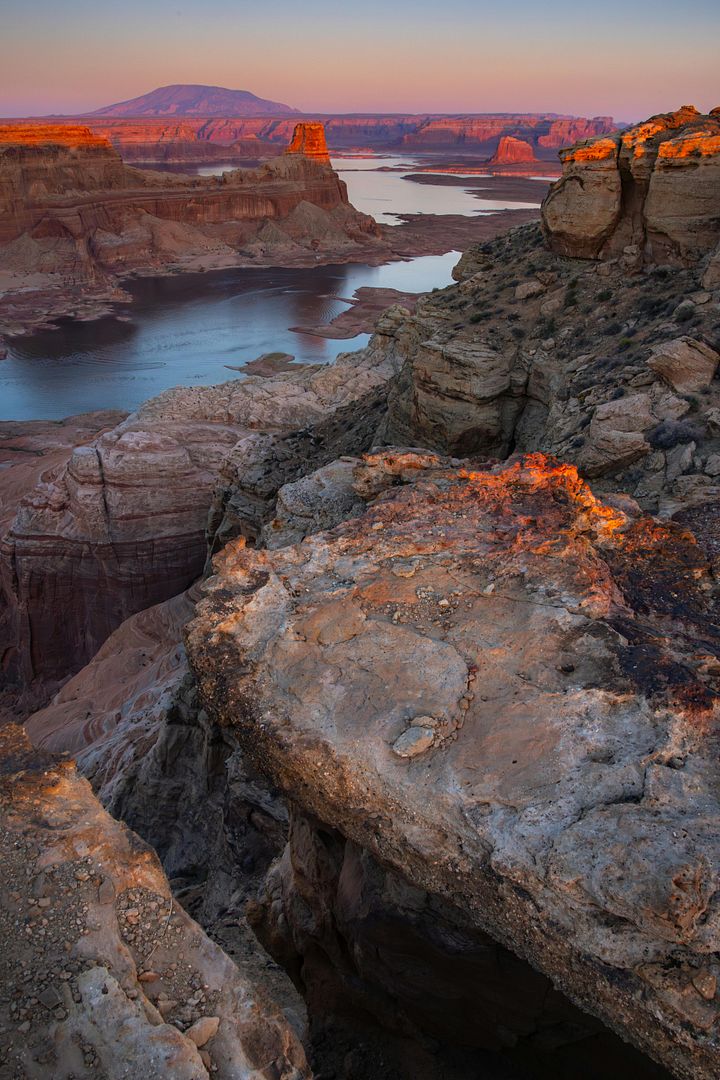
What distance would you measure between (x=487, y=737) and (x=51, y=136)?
7048 cm

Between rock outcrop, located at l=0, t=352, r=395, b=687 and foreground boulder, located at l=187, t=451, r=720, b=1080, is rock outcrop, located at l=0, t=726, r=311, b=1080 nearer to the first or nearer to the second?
foreground boulder, located at l=187, t=451, r=720, b=1080

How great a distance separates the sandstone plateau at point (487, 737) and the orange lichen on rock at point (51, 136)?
61.1 meters

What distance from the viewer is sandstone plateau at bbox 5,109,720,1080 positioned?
3926 mm

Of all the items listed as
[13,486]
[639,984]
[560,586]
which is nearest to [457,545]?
[560,586]

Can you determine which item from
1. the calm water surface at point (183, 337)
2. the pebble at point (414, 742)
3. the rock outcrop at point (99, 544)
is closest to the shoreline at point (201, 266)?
the calm water surface at point (183, 337)

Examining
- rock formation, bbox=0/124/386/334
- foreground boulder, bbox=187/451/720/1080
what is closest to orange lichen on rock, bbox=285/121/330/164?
rock formation, bbox=0/124/386/334

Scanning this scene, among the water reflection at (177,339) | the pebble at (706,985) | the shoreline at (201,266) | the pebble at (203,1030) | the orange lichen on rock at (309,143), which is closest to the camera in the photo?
the pebble at (706,985)

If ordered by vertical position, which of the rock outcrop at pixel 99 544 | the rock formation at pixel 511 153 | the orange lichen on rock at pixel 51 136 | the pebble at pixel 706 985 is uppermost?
the rock formation at pixel 511 153

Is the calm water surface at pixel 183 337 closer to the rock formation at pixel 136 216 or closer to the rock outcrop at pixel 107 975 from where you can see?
the rock formation at pixel 136 216

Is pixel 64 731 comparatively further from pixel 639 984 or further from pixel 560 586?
pixel 639 984

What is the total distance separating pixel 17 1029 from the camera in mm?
3586

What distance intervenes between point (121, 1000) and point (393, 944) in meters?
2.28

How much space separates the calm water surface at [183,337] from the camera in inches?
1496

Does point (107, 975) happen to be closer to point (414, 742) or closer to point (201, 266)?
point (414, 742)
